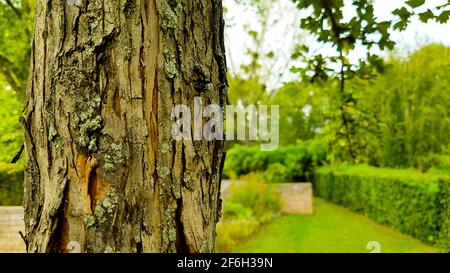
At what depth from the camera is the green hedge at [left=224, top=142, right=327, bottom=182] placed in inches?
867

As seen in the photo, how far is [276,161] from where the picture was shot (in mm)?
22781

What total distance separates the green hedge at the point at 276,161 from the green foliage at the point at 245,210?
5.61 meters

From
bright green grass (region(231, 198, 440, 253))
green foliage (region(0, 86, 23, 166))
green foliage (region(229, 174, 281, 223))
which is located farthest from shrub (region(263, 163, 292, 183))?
green foliage (region(0, 86, 23, 166))

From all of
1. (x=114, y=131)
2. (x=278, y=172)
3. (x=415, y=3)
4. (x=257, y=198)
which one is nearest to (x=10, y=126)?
(x=415, y=3)

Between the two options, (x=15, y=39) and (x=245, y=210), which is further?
(x=245, y=210)

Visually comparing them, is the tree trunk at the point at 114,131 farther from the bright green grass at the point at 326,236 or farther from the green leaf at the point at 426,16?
the bright green grass at the point at 326,236

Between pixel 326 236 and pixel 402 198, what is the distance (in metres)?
2.58

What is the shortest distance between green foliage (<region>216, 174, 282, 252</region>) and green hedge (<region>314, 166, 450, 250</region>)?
9.84ft

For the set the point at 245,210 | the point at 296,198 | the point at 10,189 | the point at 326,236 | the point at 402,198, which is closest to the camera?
the point at 10,189

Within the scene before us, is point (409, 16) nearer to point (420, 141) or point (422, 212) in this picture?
point (422, 212)

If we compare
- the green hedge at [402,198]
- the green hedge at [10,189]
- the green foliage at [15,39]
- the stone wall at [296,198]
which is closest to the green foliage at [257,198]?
the stone wall at [296,198]

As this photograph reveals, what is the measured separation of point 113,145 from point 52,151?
0.74ft
